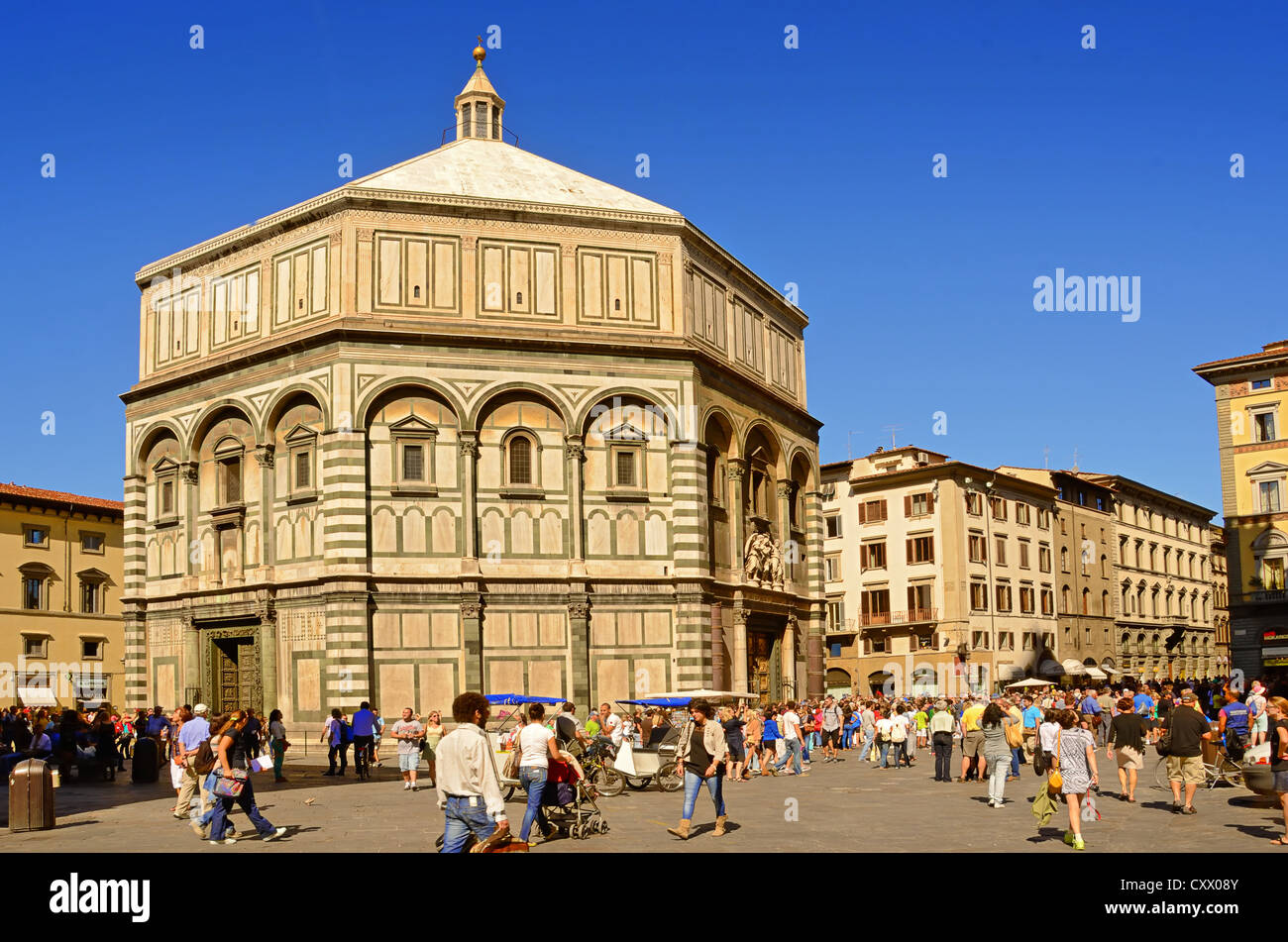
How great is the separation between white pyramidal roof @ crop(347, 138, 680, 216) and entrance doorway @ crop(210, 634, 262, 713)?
13.4 meters

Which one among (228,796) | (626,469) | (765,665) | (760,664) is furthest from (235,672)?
(228,796)

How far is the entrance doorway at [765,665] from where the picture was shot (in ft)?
136

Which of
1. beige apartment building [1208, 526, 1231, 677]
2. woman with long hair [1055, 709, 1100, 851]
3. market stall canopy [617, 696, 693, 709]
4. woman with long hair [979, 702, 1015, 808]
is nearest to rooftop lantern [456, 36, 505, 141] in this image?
market stall canopy [617, 696, 693, 709]

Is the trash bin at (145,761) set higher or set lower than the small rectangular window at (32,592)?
lower

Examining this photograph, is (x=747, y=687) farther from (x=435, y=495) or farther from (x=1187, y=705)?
(x=1187, y=705)

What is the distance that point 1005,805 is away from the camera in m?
21.5

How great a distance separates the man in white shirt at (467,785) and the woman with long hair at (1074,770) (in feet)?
22.3

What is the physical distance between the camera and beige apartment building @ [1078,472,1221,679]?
81.8 metres

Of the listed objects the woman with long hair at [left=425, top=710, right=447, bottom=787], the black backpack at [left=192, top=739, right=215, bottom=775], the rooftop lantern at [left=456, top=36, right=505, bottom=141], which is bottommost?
the woman with long hair at [left=425, top=710, right=447, bottom=787]

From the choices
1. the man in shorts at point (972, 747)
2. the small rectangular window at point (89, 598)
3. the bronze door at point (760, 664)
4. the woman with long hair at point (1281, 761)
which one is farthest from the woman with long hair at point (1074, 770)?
the small rectangular window at point (89, 598)

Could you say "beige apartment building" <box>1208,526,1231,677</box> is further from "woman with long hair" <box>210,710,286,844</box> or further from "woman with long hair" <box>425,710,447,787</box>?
"woman with long hair" <box>210,710,286,844</box>

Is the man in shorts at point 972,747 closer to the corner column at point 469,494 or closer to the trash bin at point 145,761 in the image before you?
the corner column at point 469,494

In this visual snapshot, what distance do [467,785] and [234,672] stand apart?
93.7 ft
